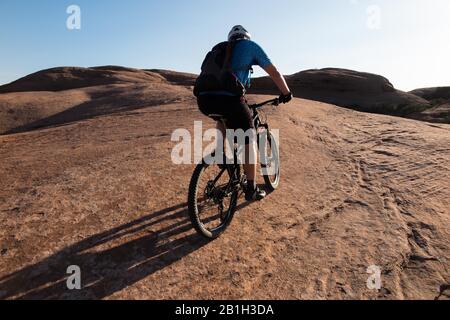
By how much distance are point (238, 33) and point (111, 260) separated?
3.07 meters

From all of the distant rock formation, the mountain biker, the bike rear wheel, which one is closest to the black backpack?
the mountain biker

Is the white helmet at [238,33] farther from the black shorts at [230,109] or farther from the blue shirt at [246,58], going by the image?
the black shorts at [230,109]

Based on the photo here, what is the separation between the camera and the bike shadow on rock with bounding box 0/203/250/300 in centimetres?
367

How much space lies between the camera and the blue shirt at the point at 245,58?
4.83 meters

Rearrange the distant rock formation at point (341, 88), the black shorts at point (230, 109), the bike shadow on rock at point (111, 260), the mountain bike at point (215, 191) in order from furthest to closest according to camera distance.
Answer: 1. the distant rock formation at point (341, 88)
2. the black shorts at point (230, 109)
3. the mountain bike at point (215, 191)
4. the bike shadow on rock at point (111, 260)

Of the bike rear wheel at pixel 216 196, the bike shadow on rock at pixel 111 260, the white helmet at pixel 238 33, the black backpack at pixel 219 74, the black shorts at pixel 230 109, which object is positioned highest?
the white helmet at pixel 238 33

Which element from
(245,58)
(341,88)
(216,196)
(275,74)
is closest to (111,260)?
(216,196)

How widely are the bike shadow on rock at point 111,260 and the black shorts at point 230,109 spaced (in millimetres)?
1465

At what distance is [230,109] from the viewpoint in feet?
15.8

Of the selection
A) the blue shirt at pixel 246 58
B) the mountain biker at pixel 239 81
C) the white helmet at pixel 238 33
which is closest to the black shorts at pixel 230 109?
the mountain biker at pixel 239 81

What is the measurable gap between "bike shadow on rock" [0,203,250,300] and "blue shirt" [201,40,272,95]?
1.78 metres

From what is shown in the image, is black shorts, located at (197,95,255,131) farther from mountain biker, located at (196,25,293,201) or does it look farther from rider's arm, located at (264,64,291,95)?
rider's arm, located at (264,64,291,95)
